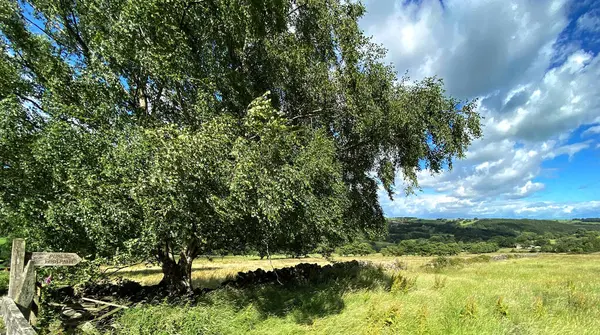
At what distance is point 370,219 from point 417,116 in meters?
6.08

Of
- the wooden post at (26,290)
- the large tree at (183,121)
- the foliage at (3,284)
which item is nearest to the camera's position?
the wooden post at (26,290)

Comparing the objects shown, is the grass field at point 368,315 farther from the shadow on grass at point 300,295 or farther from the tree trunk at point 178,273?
the tree trunk at point 178,273

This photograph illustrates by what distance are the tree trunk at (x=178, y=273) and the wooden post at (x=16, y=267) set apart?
642 cm

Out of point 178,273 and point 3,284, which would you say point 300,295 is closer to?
point 178,273

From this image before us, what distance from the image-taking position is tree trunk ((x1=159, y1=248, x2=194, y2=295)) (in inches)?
480

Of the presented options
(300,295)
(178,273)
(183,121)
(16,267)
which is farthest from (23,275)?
(300,295)

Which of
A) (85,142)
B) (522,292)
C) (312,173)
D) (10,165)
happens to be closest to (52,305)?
(10,165)

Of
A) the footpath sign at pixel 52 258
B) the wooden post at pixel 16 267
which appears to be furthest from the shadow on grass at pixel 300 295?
the wooden post at pixel 16 267

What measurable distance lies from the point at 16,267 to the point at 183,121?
6.51m

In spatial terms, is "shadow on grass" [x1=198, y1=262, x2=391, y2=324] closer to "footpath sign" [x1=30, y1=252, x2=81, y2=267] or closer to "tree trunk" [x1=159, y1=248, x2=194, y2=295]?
"tree trunk" [x1=159, y1=248, x2=194, y2=295]

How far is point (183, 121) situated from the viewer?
1120 cm

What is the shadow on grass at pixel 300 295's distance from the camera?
10.5 metres

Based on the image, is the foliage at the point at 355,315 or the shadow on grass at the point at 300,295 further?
the shadow on grass at the point at 300,295

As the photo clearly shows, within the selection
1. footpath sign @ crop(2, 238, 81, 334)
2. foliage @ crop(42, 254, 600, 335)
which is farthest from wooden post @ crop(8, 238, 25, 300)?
foliage @ crop(42, 254, 600, 335)
